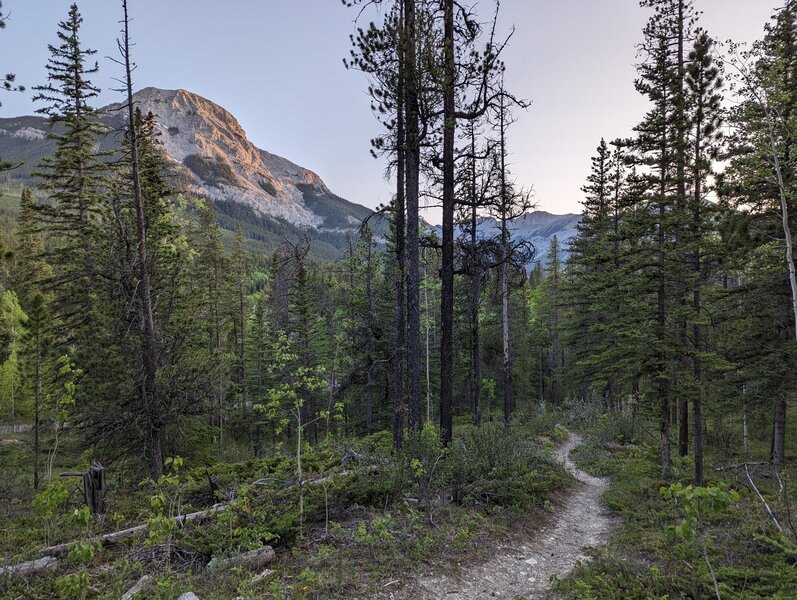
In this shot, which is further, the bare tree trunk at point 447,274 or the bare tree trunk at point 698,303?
the bare tree trunk at point 698,303

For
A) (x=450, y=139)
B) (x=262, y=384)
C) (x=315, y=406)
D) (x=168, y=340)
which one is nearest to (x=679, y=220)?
(x=450, y=139)

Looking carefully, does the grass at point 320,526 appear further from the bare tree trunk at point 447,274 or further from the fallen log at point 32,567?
the bare tree trunk at point 447,274

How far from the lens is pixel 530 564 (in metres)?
6.04

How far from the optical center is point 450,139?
832 cm

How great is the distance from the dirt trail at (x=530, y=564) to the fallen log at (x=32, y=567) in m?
A: 4.26

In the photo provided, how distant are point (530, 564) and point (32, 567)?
6.75 metres

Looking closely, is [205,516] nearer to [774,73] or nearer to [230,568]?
[230,568]

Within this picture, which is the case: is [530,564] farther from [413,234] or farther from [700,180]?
[700,180]

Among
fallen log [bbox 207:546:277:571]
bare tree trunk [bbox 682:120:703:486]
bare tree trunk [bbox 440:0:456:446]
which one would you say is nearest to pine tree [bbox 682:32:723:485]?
bare tree trunk [bbox 682:120:703:486]

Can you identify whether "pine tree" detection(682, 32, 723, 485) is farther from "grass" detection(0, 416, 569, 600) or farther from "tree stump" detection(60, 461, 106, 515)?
"tree stump" detection(60, 461, 106, 515)

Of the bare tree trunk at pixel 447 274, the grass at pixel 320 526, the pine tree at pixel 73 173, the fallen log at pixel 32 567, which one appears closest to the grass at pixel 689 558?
the grass at pixel 320 526

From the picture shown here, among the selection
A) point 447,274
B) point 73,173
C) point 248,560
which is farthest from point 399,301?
point 73,173

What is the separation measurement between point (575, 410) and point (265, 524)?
22.5 metres

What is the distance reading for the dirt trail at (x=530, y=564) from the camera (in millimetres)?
5012
